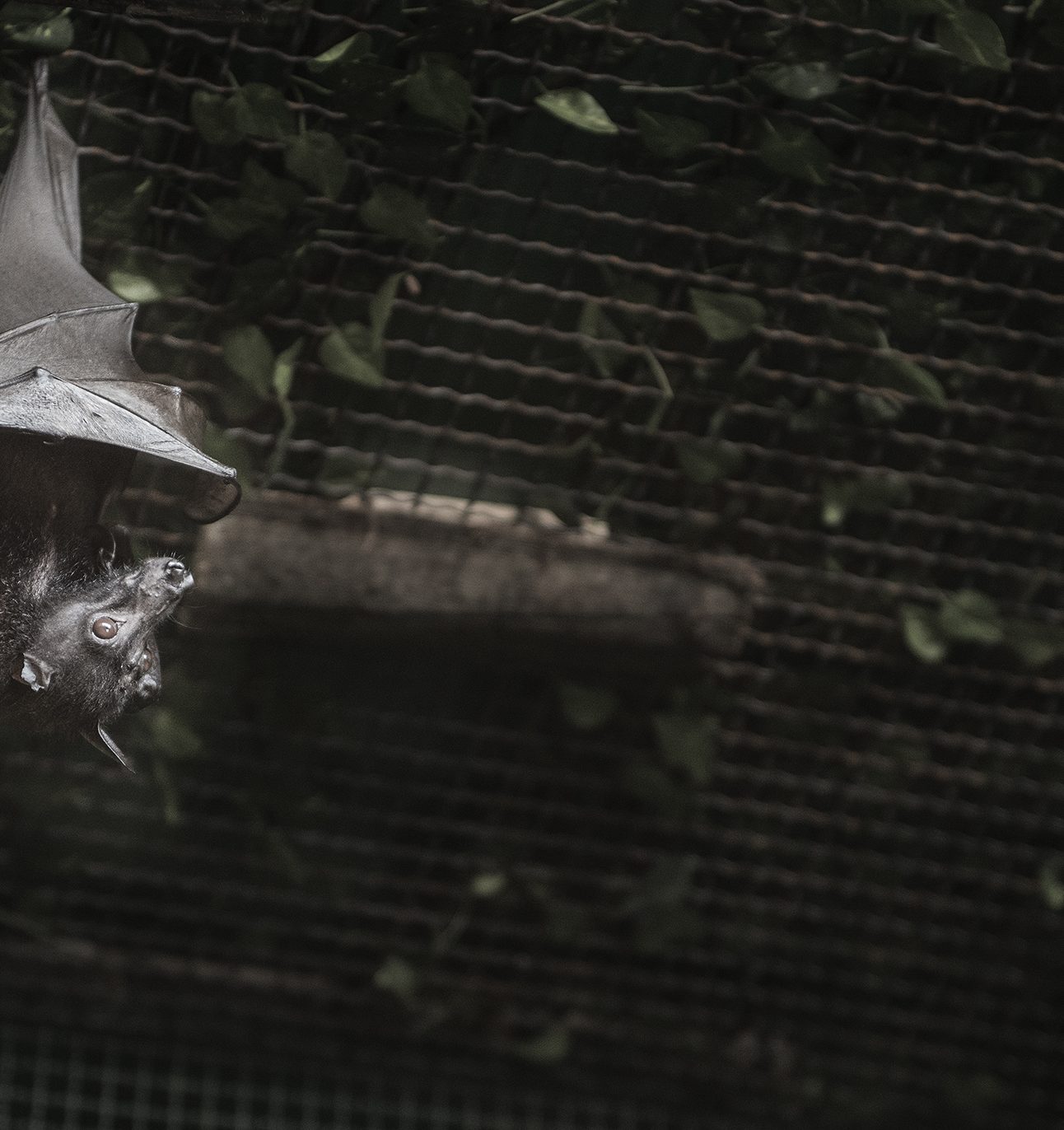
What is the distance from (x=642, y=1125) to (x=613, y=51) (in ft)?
4.40

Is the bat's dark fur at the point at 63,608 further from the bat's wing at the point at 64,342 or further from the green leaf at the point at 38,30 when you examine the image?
the green leaf at the point at 38,30

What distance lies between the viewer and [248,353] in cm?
105

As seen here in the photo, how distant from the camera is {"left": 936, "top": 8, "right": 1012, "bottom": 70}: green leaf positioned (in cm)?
94

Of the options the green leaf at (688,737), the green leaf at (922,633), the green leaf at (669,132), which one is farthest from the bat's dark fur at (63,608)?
the green leaf at (922,633)

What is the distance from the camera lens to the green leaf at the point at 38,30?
922mm

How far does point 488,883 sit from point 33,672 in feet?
2.71

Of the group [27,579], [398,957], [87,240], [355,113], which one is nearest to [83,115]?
[87,240]

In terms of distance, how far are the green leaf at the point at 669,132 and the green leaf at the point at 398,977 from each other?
3.20ft

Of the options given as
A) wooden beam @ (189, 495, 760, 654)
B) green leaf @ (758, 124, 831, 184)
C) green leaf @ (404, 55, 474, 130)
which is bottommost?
wooden beam @ (189, 495, 760, 654)

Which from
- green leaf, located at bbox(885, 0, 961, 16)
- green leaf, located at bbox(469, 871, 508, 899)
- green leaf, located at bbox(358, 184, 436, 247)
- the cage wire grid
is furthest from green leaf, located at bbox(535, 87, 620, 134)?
green leaf, located at bbox(469, 871, 508, 899)

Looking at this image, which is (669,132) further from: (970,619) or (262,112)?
(970,619)

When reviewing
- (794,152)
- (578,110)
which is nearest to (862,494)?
(794,152)

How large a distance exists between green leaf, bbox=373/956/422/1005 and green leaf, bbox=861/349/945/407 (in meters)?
0.87

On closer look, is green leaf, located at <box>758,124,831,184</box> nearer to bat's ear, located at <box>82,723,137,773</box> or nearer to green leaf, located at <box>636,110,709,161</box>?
green leaf, located at <box>636,110,709,161</box>
